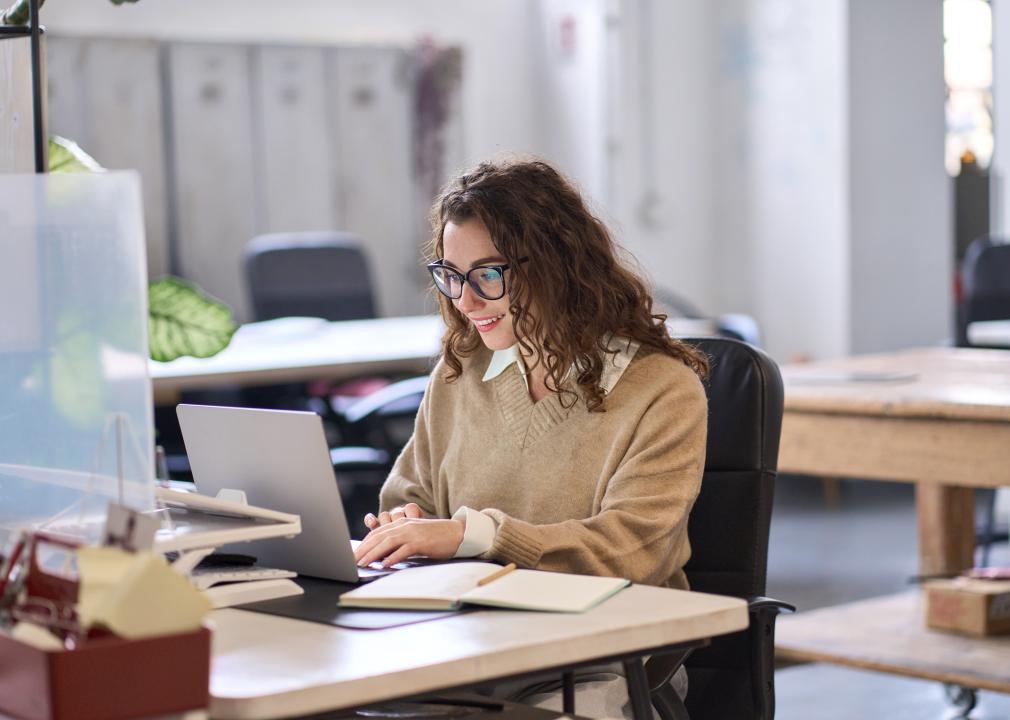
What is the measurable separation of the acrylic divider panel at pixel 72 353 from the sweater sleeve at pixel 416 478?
2.16 feet

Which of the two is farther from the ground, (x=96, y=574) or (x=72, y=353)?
(x=72, y=353)

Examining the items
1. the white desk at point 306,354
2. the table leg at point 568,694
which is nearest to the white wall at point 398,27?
the white desk at point 306,354

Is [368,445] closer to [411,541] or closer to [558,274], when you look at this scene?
[558,274]

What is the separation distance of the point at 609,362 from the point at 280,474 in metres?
0.52

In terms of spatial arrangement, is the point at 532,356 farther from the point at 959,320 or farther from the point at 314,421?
the point at 959,320

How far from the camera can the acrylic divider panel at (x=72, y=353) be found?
139 centimetres

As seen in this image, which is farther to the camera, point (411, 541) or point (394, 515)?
point (394, 515)

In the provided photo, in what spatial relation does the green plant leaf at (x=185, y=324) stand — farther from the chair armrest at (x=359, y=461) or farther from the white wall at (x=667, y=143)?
the white wall at (x=667, y=143)

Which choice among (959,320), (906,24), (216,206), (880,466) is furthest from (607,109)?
(880,466)

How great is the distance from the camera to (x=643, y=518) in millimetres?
1828

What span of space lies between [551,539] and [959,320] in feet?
11.5

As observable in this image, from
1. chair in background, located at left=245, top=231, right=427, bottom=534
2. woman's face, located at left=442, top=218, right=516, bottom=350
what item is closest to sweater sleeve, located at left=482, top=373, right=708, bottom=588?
woman's face, located at left=442, top=218, right=516, bottom=350

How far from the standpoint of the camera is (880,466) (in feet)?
9.84

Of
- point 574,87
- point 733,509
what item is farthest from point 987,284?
point 733,509
